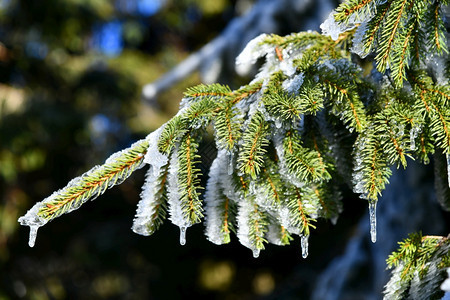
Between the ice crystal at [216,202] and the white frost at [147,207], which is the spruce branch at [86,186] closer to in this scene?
the white frost at [147,207]

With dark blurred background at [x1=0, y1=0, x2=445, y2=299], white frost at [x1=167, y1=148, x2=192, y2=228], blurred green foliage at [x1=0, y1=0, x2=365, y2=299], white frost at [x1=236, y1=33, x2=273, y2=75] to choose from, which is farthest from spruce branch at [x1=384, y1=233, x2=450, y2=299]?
blurred green foliage at [x1=0, y1=0, x2=365, y2=299]

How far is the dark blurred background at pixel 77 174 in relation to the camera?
579cm

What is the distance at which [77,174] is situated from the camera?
6176 mm

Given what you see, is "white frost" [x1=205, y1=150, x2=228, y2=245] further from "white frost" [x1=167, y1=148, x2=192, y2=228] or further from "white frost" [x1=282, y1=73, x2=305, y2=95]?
"white frost" [x1=282, y1=73, x2=305, y2=95]

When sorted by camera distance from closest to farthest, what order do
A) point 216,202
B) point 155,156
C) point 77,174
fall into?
point 155,156
point 216,202
point 77,174

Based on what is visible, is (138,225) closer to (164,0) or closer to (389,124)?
(389,124)

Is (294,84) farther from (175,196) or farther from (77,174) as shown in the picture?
(77,174)

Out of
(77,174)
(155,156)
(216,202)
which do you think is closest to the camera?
(155,156)

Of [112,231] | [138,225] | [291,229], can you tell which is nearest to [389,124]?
[291,229]

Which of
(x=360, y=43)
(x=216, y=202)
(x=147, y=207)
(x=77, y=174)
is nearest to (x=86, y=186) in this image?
(x=147, y=207)

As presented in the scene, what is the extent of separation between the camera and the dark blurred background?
5789 millimetres

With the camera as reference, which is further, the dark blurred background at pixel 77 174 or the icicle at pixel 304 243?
the dark blurred background at pixel 77 174

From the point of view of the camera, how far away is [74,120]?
5.84m

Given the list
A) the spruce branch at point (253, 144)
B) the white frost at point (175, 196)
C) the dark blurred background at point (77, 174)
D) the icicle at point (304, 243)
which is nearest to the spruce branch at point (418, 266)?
the icicle at point (304, 243)
